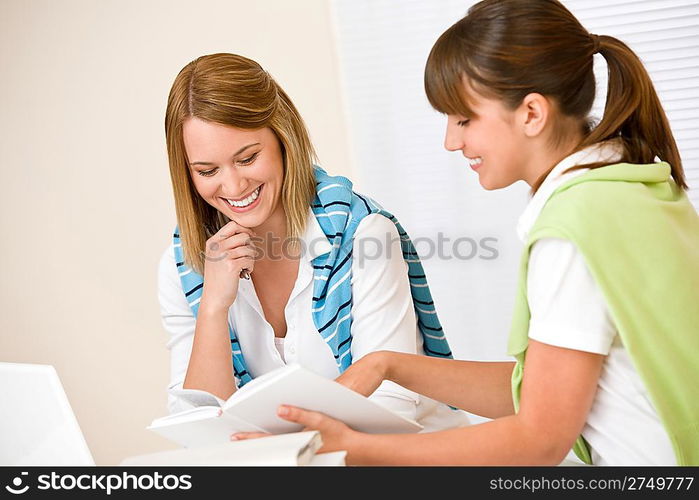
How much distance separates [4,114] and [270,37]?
109 centimetres

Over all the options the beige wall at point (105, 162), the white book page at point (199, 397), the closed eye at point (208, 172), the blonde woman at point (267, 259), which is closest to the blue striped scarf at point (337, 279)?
the blonde woman at point (267, 259)

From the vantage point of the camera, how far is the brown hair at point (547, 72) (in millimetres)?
1240

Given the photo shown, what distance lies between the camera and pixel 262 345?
1.86 m

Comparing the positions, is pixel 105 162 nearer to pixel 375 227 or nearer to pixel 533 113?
pixel 375 227

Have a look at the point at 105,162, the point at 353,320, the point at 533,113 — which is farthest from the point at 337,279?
the point at 105,162

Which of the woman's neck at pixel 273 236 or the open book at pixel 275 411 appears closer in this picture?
the open book at pixel 275 411

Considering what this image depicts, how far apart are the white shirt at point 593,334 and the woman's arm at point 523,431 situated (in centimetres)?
3

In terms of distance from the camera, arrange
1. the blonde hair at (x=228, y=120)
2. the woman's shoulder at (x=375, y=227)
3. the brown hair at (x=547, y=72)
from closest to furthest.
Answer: the brown hair at (x=547, y=72), the blonde hair at (x=228, y=120), the woman's shoulder at (x=375, y=227)

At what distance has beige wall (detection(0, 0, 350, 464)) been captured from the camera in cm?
294
